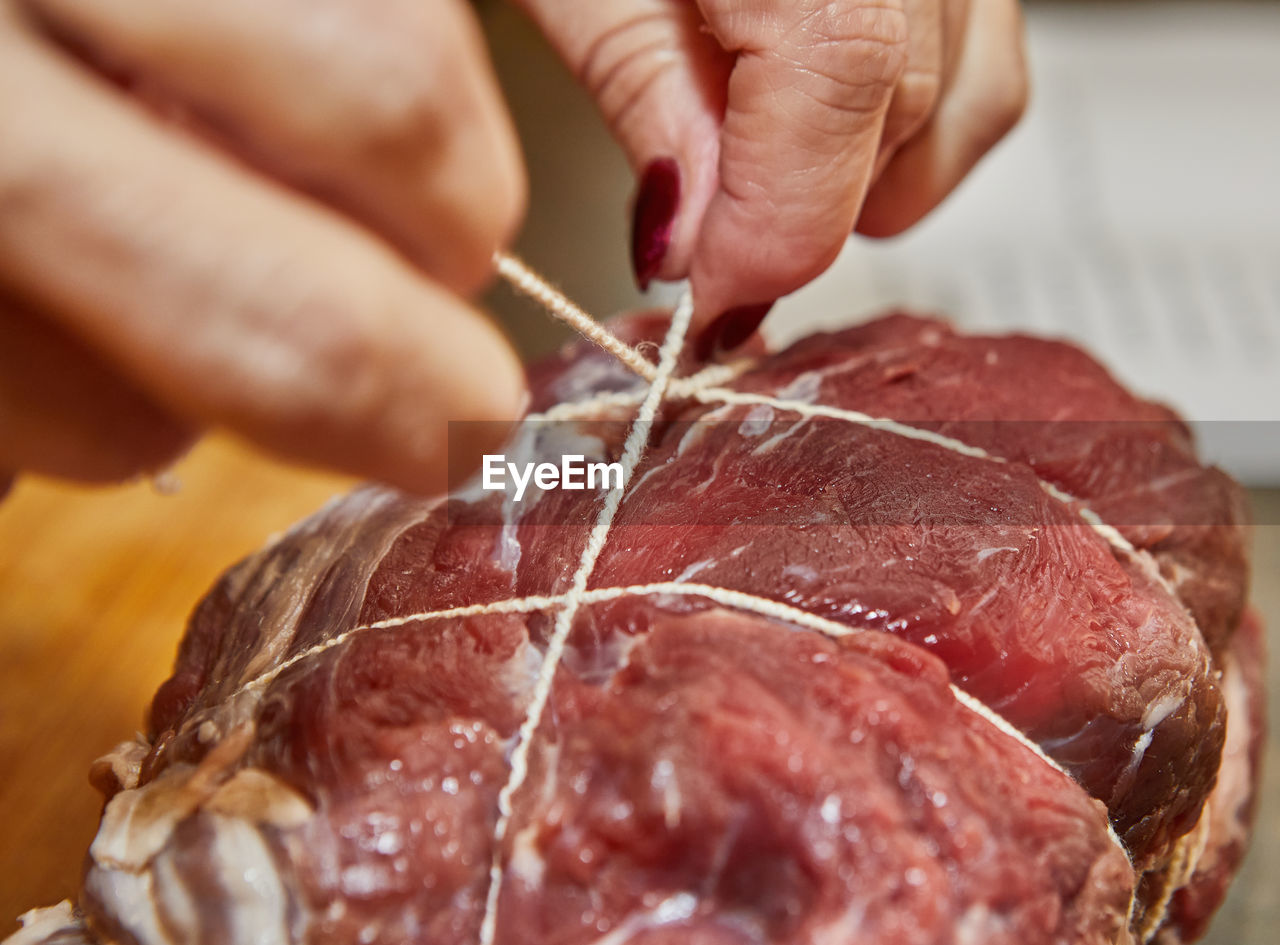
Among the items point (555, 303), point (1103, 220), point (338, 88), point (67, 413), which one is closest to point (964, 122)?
point (555, 303)

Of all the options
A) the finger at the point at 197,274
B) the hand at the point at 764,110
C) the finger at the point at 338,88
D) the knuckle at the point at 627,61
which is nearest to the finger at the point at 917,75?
the hand at the point at 764,110

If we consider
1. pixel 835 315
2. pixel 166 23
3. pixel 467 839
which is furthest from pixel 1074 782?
pixel 835 315

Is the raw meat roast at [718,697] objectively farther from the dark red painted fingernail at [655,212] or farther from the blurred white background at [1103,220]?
the blurred white background at [1103,220]

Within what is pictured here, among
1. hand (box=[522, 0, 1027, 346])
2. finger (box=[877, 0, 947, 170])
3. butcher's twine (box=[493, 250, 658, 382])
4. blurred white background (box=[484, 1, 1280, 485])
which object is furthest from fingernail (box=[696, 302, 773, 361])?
blurred white background (box=[484, 1, 1280, 485])

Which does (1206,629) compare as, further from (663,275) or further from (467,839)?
(467,839)

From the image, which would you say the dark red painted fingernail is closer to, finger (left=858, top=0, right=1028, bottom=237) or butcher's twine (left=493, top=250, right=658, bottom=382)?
butcher's twine (left=493, top=250, right=658, bottom=382)

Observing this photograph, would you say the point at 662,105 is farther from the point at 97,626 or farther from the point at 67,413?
the point at 97,626
